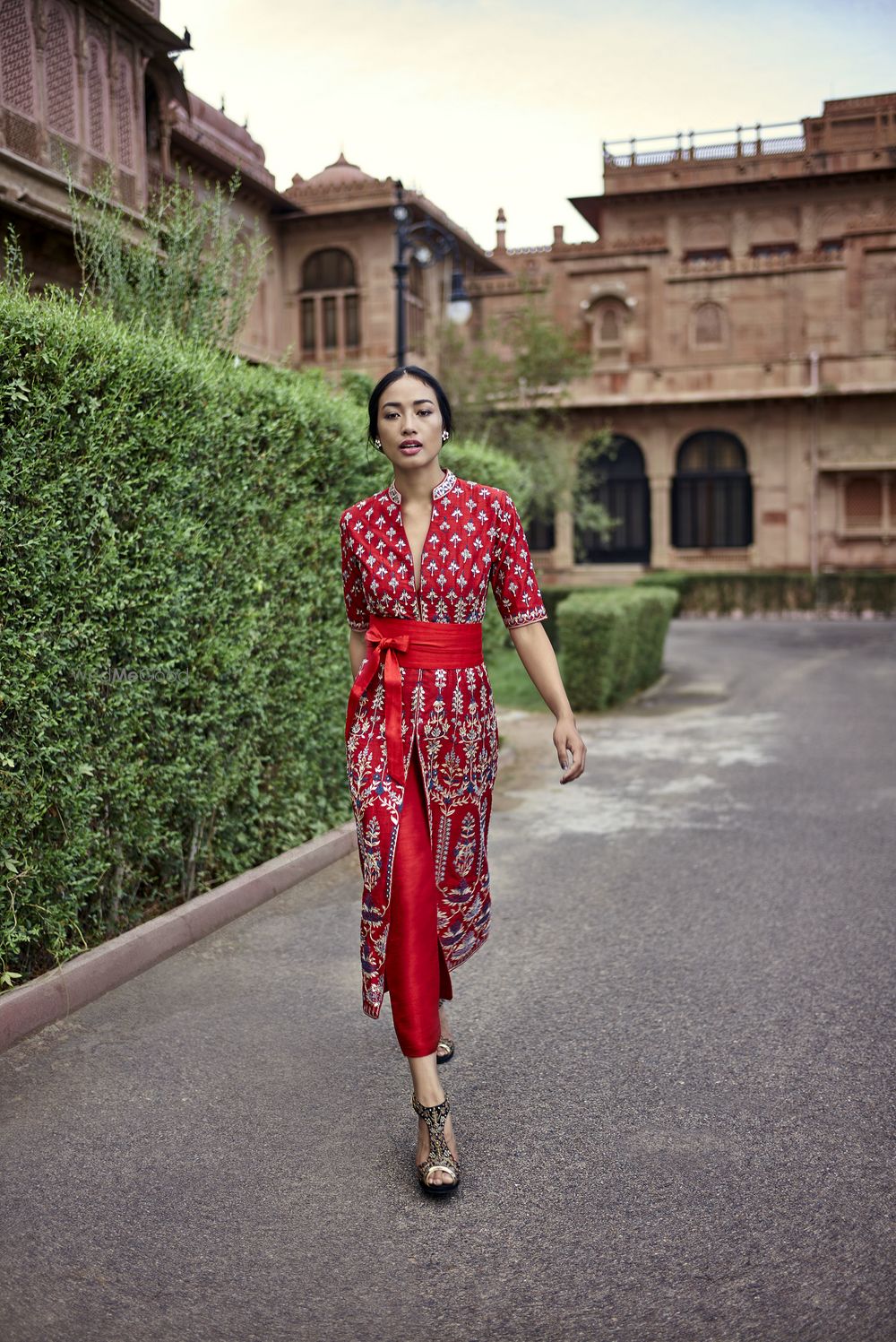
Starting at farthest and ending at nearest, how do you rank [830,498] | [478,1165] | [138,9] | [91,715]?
[830,498] → [138,9] → [91,715] → [478,1165]

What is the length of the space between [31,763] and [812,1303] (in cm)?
321

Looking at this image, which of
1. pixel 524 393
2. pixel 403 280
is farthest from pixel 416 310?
pixel 403 280

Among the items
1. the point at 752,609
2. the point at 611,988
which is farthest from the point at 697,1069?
the point at 752,609

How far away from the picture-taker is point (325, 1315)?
9.25ft

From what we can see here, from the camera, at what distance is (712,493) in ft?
127

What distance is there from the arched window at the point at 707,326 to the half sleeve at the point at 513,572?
122ft

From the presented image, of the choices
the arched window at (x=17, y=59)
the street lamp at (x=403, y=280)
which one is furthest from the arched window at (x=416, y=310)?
the arched window at (x=17, y=59)

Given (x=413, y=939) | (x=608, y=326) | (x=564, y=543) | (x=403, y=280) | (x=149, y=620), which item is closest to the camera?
(x=413, y=939)

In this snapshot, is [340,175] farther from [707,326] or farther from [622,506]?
[622,506]

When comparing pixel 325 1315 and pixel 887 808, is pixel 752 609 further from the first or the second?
pixel 325 1315

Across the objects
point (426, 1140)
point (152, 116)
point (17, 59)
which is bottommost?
point (426, 1140)

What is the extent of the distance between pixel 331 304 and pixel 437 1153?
36.4 metres

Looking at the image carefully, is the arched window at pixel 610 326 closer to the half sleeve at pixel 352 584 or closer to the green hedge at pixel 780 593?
the green hedge at pixel 780 593

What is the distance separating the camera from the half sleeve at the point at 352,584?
387 centimetres
